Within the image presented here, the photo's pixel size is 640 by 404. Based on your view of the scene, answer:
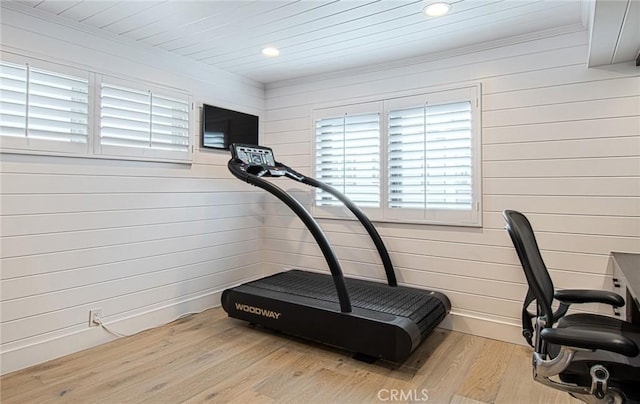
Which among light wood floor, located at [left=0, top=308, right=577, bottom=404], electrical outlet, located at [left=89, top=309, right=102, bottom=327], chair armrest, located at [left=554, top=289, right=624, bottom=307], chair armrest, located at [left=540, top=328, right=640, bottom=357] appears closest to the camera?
chair armrest, located at [left=540, top=328, right=640, bottom=357]

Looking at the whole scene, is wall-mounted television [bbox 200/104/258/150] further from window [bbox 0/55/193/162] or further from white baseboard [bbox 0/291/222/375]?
white baseboard [bbox 0/291/222/375]

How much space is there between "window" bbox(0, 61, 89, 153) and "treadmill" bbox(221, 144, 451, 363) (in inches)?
47.2

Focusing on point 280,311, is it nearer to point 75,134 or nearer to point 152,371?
point 152,371

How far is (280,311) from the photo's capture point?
3.04 m

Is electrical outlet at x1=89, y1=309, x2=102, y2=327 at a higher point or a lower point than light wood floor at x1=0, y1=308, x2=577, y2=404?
higher

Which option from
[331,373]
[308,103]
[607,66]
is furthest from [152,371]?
[607,66]

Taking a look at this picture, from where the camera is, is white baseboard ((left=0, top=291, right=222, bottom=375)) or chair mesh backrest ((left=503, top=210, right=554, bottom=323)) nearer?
chair mesh backrest ((left=503, top=210, right=554, bottom=323))

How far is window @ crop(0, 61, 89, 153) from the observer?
8.15ft

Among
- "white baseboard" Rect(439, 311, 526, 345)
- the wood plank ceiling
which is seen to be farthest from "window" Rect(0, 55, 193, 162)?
"white baseboard" Rect(439, 311, 526, 345)

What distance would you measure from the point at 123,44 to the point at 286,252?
2.59m

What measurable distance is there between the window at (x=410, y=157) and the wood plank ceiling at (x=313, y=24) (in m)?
0.51

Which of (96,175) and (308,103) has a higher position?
(308,103)

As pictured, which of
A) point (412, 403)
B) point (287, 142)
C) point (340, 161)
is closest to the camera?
point (412, 403)

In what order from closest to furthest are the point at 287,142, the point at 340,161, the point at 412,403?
1. the point at 412,403
2. the point at 340,161
3. the point at 287,142
